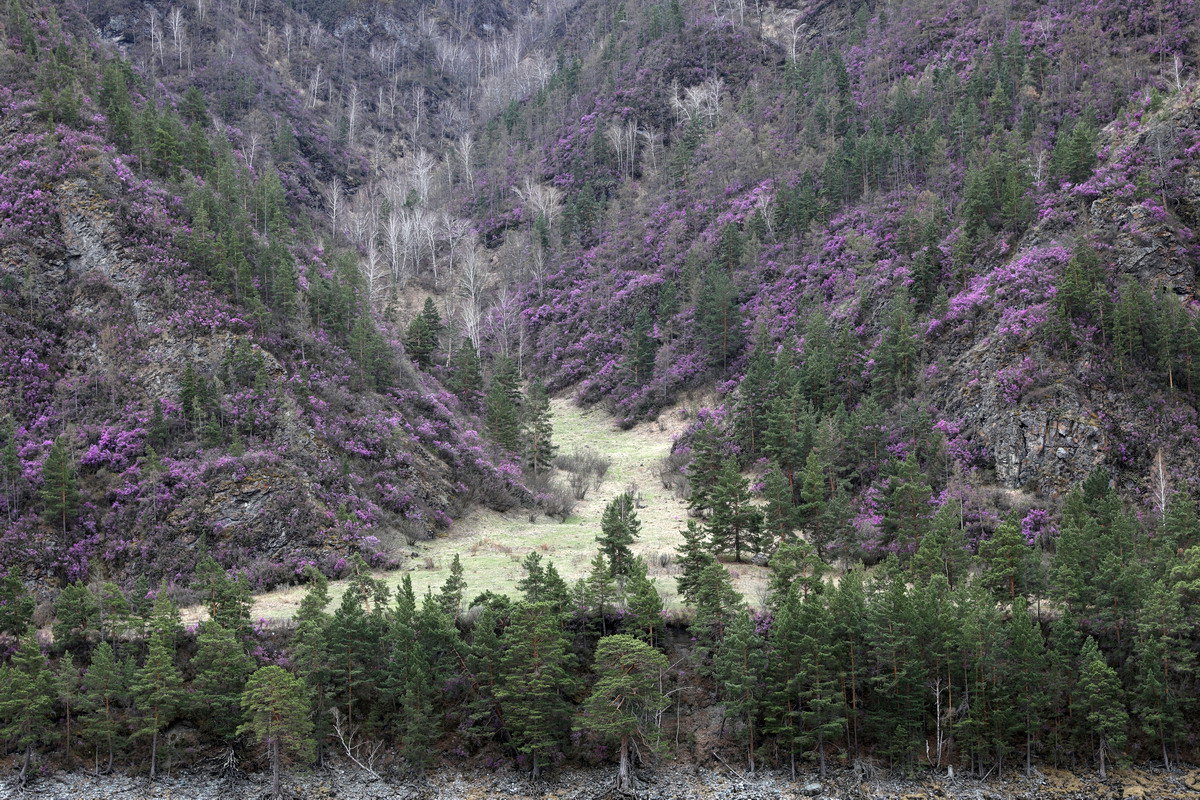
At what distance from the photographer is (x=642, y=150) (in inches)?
4454

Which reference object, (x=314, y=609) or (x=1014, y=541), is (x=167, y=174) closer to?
(x=314, y=609)

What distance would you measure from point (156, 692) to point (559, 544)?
22.1m

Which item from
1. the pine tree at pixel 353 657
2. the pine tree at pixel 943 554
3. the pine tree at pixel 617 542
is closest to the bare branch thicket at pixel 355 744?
the pine tree at pixel 353 657

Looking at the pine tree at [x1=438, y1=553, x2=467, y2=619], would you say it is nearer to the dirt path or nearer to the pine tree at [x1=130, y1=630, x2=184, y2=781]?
the dirt path

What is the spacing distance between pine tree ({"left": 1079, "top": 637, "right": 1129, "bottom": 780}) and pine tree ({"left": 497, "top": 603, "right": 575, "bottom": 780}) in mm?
20056

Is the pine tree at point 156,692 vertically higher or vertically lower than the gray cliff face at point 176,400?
lower

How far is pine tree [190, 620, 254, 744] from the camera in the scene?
31094 mm

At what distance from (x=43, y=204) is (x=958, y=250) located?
58332mm

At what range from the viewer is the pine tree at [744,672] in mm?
32312

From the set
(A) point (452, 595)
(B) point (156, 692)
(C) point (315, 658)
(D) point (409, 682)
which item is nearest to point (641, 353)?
(A) point (452, 595)

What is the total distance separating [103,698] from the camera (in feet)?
101

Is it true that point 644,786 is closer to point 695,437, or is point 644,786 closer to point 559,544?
point 559,544

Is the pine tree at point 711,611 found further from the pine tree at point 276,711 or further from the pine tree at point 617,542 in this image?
the pine tree at point 276,711

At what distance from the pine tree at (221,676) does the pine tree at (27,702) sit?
5057 millimetres
